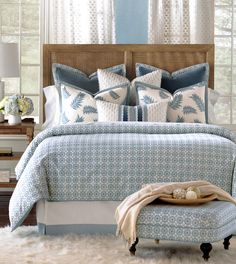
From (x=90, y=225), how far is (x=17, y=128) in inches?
71.0

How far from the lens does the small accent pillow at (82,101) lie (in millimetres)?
6492

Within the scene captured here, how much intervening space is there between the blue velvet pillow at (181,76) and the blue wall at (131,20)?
571 mm

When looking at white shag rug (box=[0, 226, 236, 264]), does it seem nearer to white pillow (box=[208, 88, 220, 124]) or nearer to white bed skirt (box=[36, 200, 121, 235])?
white bed skirt (box=[36, 200, 121, 235])

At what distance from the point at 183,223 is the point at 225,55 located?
3.58 m

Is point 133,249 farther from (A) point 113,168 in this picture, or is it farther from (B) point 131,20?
(B) point 131,20

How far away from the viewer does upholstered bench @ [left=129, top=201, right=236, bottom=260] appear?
446 cm

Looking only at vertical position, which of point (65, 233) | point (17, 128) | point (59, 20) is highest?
point (59, 20)

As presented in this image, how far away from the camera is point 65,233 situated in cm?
530

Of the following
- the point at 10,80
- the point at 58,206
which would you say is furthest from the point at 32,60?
the point at 58,206

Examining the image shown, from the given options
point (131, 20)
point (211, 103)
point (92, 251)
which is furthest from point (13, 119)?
point (92, 251)

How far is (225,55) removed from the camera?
7.75 meters

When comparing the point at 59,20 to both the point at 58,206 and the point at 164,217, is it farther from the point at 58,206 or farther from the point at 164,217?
the point at 164,217

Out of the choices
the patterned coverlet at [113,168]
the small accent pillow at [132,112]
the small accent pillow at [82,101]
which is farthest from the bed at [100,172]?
the small accent pillow at [82,101]

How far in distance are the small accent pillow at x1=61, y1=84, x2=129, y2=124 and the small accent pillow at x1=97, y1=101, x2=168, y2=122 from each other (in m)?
0.14
